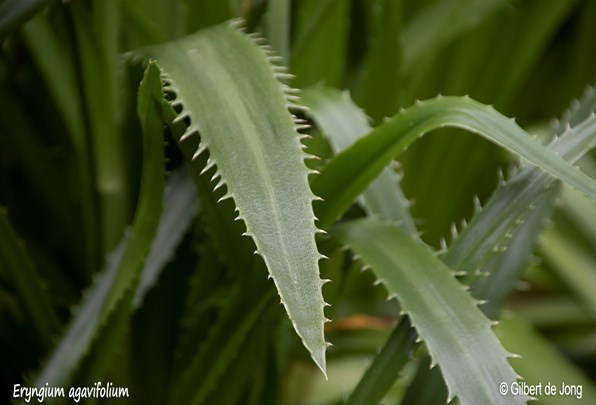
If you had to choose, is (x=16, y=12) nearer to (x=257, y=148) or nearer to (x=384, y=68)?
(x=257, y=148)

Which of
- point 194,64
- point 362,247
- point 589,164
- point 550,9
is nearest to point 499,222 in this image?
point 362,247

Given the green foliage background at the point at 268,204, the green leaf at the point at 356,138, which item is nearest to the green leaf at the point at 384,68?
the green foliage background at the point at 268,204

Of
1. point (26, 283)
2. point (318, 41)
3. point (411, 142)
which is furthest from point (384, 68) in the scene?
point (26, 283)

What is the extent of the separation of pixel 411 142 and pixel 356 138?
0.28 feet

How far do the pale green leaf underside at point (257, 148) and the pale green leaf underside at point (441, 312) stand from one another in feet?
0.32

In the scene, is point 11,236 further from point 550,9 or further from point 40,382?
point 550,9

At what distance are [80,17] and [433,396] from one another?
1.19ft

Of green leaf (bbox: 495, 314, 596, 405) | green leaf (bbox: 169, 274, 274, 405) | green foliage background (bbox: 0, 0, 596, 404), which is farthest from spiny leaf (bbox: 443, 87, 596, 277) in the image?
green leaf (bbox: 495, 314, 596, 405)

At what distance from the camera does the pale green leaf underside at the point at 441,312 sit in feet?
1.25

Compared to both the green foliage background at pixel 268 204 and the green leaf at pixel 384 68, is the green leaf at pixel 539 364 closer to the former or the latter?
the green foliage background at pixel 268 204

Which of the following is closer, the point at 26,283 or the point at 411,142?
the point at 411,142

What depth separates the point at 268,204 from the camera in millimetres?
358

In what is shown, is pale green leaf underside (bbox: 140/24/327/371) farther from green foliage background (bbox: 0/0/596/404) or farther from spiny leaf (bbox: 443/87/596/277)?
spiny leaf (bbox: 443/87/596/277)

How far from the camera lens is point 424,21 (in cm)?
74
